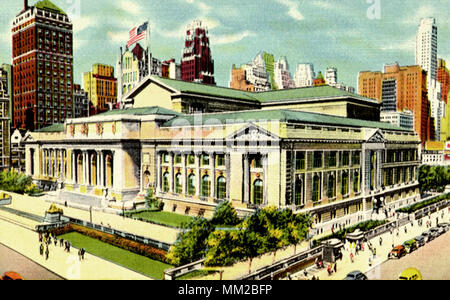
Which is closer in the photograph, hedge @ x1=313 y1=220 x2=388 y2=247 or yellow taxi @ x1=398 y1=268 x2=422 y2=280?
yellow taxi @ x1=398 y1=268 x2=422 y2=280

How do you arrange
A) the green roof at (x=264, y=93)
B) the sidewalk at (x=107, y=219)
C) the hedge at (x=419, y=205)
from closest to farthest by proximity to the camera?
the sidewalk at (x=107, y=219) → the hedge at (x=419, y=205) → the green roof at (x=264, y=93)

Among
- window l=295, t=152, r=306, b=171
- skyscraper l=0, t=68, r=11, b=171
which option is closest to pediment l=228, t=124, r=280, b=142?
window l=295, t=152, r=306, b=171

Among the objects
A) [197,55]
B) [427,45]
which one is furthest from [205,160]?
[427,45]

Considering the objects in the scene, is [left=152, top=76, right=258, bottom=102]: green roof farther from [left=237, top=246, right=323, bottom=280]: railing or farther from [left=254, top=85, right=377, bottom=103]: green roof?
[left=237, top=246, right=323, bottom=280]: railing

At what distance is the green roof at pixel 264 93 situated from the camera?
55062mm

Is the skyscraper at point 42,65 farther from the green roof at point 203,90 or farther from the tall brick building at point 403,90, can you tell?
the tall brick building at point 403,90

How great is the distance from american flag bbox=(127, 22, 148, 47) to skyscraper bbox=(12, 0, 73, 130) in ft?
17.2

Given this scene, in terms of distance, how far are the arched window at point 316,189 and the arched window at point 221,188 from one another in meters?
9.57

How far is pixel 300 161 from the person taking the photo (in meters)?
40.0

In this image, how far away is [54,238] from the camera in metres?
36.9

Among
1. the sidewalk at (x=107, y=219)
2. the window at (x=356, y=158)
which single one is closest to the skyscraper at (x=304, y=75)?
the window at (x=356, y=158)

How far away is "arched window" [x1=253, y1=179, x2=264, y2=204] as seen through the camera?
131 ft

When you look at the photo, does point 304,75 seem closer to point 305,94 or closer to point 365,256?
point 365,256

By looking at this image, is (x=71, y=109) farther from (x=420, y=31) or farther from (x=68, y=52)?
(x=420, y=31)
